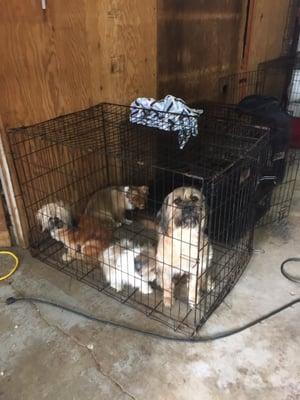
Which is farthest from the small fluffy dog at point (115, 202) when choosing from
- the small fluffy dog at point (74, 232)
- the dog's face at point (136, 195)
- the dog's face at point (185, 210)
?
the dog's face at point (185, 210)

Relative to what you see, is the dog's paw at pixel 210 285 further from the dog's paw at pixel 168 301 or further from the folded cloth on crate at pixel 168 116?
the folded cloth on crate at pixel 168 116

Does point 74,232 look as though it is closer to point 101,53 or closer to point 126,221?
point 126,221

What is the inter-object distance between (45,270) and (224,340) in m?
1.09

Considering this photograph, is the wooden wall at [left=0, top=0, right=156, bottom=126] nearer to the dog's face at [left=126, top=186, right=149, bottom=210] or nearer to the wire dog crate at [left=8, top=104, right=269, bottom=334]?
the wire dog crate at [left=8, top=104, right=269, bottom=334]

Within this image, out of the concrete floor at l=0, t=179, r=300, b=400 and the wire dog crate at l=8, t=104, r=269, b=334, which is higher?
the wire dog crate at l=8, t=104, r=269, b=334

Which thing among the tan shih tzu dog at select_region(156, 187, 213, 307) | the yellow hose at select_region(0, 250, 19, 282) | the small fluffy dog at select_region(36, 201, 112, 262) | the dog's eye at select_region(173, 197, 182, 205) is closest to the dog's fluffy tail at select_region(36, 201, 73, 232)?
the small fluffy dog at select_region(36, 201, 112, 262)

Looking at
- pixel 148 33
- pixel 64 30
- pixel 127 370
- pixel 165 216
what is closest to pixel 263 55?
pixel 148 33

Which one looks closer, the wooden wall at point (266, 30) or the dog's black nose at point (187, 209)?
the dog's black nose at point (187, 209)

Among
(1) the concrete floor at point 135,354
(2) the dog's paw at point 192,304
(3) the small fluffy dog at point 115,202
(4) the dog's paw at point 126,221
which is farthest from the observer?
(4) the dog's paw at point 126,221

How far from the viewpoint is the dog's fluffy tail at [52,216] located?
2135 mm

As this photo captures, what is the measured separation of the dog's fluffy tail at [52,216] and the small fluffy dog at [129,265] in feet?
1.23

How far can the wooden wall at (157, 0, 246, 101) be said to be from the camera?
2.72 meters

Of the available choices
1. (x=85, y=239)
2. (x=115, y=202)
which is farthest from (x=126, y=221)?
(x=85, y=239)

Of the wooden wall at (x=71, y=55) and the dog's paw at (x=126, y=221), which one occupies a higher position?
the wooden wall at (x=71, y=55)
